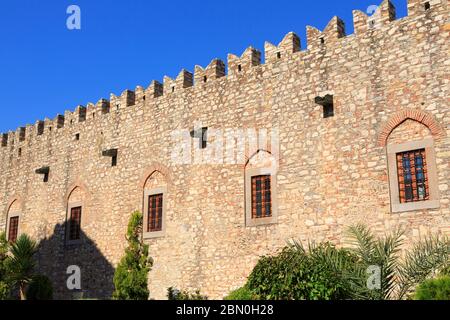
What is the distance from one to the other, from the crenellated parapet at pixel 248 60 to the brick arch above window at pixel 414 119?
2202 mm

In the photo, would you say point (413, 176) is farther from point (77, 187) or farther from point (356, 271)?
point (77, 187)

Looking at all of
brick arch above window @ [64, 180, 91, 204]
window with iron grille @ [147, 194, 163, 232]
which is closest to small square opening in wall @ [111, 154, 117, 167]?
brick arch above window @ [64, 180, 91, 204]

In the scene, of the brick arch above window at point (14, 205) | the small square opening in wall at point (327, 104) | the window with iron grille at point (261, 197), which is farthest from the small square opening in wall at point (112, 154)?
the small square opening in wall at point (327, 104)

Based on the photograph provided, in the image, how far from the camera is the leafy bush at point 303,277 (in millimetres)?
10578

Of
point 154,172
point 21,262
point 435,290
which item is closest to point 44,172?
point 21,262

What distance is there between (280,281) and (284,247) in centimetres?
235

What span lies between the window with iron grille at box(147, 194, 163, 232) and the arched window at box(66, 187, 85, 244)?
10.9 ft

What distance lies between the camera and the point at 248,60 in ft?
51.2

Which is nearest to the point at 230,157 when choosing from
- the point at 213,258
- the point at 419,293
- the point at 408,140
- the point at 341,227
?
the point at 213,258

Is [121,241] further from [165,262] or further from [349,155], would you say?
[349,155]

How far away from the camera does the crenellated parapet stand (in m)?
13.2

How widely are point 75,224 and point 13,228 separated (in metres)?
4.07

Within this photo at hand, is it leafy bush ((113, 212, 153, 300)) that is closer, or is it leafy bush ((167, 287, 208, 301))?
leafy bush ((113, 212, 153, 300))

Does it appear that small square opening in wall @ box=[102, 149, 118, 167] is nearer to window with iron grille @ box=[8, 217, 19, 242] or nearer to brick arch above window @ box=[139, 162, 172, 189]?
brick arch above window @ box=[139, 162, 172, 189]
